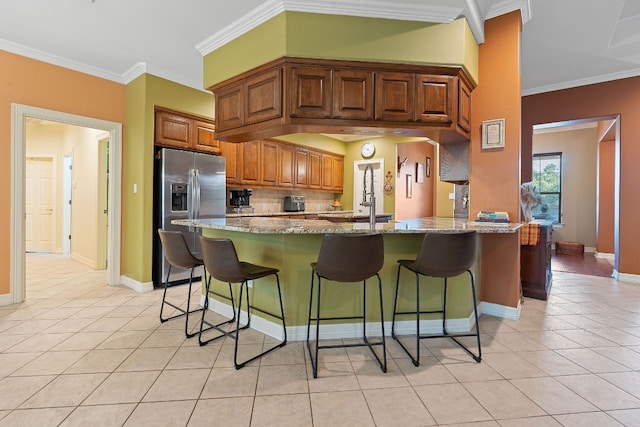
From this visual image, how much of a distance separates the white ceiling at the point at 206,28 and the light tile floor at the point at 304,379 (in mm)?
2764

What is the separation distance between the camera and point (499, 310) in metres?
3.18

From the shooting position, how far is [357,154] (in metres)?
7.45

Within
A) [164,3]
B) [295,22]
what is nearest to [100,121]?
[164,3]

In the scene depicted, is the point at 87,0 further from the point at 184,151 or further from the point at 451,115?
the point at 451,115

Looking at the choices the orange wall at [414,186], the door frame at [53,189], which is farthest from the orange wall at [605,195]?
the door frame at [53,189]

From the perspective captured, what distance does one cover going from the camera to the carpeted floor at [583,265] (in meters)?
5.16

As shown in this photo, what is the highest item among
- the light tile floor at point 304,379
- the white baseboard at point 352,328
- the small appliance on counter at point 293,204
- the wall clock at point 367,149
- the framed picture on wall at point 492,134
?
the wall clock at point 367,149

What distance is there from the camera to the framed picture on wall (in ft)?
10.3

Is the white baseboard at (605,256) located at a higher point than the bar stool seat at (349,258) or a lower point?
lower

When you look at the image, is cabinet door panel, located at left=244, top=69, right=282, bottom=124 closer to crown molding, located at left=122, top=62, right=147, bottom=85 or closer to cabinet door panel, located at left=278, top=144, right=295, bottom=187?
crown molding, located at left=122, top=62, right=147, bottom=85

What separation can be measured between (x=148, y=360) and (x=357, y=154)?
608 centimetres

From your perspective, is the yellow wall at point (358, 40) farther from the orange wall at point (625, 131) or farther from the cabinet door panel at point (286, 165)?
the orange wall at point (625, 131)

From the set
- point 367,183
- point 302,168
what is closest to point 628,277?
point 367,183

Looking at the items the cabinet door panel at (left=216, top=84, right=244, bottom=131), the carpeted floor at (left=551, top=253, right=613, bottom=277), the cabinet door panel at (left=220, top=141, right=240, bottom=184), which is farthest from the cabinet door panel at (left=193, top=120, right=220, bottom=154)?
the carpeted floor at (left=551, top=253, right=613, bottom=277)
